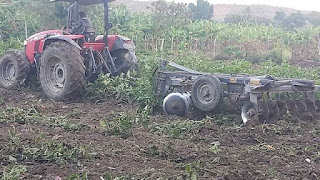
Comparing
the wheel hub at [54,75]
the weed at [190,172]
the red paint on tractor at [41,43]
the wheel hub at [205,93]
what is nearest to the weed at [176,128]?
the wheel hub at [205,93]

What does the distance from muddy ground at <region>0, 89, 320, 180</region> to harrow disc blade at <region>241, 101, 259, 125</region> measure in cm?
19

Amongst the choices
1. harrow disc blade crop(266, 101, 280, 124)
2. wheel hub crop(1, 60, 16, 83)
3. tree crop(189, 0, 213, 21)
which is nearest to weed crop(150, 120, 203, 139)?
harrow disc blade crop(266, 101, 280, 124)

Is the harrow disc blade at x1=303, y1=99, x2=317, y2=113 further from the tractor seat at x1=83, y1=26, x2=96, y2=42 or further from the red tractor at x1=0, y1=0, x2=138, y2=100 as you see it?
the tractor seat at x1=83, y1=26, x2=96, y2=42

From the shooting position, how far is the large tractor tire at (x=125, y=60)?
11.4 metres

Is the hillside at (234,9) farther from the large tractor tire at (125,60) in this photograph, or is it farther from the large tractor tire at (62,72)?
the large tractor tire at (62,72)

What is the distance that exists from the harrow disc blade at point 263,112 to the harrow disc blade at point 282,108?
1.18 ft

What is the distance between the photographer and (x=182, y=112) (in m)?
8.95

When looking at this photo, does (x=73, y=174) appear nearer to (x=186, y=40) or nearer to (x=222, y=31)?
(x=186, y=40)

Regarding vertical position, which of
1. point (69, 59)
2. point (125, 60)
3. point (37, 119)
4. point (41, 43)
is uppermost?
point (41, 43)

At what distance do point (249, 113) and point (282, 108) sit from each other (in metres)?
0.73

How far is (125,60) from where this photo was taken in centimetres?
1140

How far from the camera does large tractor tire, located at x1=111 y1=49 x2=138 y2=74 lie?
1138 cm

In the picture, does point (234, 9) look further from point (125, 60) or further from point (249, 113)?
point (249, 113)

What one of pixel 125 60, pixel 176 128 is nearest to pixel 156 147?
pixel 176 128
